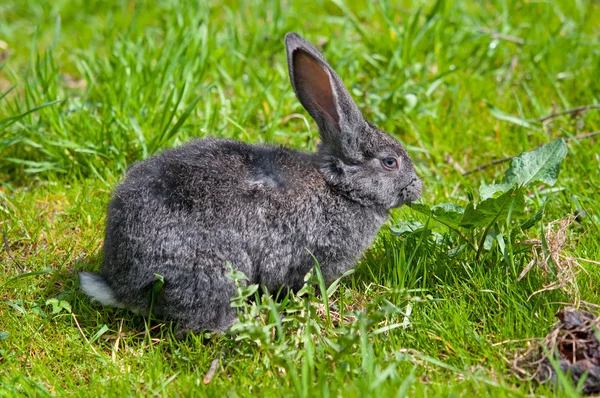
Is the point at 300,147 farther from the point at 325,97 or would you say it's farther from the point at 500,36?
the point at 500,36

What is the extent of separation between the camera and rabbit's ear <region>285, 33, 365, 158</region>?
455cm

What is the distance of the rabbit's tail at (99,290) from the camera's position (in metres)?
4.27

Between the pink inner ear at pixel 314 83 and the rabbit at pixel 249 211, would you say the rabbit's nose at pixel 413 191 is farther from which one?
the pink inner ear at pixel 314 83

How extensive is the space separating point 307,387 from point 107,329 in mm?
1432

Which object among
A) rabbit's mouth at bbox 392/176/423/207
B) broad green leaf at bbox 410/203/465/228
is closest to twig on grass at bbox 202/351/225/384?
broad green leaf at bbox 410/203/465/228

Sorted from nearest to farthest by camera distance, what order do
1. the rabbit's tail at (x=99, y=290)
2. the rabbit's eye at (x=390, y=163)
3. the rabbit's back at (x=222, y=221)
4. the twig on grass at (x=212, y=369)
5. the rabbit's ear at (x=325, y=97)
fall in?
the twig on grass at (x=212, y=369)
the rabbit's back at (x=222, y=221)
the rabbit's tail at (x=99, y=290)
the rabbit's ear at (x=325, y=97)
the rabbit's eye at (x=390, y=163)

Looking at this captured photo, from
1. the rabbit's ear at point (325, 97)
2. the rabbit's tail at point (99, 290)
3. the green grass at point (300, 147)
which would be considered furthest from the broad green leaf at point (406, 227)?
the rabbit's tail at point (99, 290)

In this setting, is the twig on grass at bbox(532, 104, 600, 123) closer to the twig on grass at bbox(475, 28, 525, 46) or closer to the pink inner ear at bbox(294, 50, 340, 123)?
the twig on grass at bbox(475, 28, 525, 46)

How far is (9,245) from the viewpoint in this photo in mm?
4906

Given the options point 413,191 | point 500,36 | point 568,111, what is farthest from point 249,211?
point 500,36

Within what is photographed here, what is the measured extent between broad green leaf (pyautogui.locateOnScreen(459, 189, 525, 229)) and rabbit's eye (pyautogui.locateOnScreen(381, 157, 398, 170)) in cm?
67

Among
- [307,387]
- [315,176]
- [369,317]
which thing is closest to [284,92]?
[315,176]

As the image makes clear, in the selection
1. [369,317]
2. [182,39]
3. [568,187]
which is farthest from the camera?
[182,39]

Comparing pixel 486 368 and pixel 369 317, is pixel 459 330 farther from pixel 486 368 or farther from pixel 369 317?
pixel 369 317
